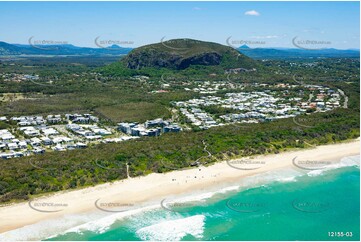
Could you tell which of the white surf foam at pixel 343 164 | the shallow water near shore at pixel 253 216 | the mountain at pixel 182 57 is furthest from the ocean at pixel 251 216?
the mountain at pixel 182 57

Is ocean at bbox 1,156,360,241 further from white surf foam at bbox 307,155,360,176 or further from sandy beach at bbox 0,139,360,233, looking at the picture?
white surf foam at bbox 307,155,360,176

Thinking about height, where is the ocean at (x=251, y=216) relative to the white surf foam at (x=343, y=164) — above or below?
below

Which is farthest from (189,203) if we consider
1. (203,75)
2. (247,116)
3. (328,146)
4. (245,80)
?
(203,75)

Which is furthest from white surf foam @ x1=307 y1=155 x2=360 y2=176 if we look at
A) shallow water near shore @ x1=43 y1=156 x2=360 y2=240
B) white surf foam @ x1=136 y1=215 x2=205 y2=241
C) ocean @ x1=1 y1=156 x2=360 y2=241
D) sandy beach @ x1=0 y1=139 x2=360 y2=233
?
white surf foam @ x1=136 y1=215 x2=205 y2=241

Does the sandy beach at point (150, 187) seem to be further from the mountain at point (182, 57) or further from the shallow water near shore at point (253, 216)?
the mountain at point (182, 57)

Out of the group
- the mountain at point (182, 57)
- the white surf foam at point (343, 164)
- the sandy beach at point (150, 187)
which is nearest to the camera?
the sandy beach at point (150, 187)

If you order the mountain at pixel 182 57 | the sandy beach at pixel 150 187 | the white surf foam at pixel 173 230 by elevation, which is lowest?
the white surf foam at pixel 173 230

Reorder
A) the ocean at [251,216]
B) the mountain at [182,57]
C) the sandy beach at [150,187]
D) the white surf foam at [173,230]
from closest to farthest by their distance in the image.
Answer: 1. the white surf foam at [173,230]
2. the ocean at [251,216]
3. the sandy beach at [150,187]
4. the mountain at [182,57]
